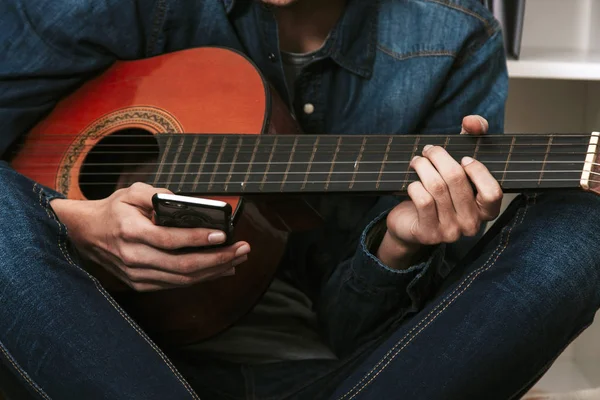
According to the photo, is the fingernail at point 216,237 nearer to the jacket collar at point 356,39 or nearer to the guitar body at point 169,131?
the guitar body at point 169,131

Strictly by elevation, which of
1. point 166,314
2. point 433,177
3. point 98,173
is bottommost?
point 166,314

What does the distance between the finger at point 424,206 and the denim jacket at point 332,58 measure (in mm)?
217

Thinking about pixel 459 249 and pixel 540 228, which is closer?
pixel 540 228

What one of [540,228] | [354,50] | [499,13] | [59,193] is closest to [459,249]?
[540,228]

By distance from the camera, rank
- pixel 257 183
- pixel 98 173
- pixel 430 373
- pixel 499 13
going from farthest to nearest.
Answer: pixel 499 13, pixel 98 173, pixel 257 183, pixel 430 373

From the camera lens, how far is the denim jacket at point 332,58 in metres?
1.15

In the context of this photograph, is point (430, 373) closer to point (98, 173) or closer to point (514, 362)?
point (514, 362)

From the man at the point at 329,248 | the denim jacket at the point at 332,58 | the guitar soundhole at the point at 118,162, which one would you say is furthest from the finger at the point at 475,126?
the guitar soundhole at the point at 118,162

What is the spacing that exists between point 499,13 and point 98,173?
0.71m

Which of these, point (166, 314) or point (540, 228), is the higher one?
point (540, 228)

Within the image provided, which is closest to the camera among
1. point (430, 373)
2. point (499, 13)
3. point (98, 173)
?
point (430, 373)

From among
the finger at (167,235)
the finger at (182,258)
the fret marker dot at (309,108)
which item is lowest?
the finger at (182,258)

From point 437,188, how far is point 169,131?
413 millimetres

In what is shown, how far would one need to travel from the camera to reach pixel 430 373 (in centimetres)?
88
